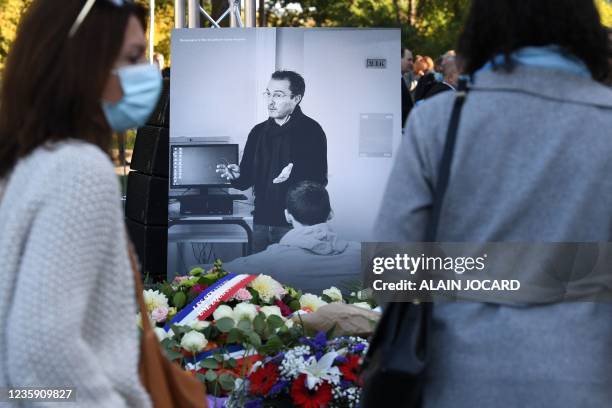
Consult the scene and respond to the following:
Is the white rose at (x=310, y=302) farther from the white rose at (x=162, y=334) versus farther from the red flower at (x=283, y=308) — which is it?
the white rose at (x=162, y=334)

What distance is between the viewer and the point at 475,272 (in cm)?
248

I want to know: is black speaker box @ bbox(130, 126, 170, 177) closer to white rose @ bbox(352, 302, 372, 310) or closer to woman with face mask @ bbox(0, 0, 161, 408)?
white rose @ bbox(352, 302, 372, 310)

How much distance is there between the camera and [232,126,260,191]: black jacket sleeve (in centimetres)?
612

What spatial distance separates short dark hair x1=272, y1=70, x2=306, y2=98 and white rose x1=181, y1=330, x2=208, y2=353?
201 centimetres

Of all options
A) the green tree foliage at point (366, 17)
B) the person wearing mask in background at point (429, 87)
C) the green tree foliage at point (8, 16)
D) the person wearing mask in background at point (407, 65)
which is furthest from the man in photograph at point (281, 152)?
the green tree foliage at point (8, 16)

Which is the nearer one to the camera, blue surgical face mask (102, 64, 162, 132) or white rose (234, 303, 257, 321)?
blue surgical face mask (102, 64, 162, 132)

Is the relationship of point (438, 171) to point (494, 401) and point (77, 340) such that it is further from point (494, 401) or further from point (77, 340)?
point (77, 340)

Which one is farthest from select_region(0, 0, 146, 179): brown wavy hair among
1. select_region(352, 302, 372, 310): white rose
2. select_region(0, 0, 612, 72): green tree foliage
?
select_region(0, 0, 612, 72): green tree foliage

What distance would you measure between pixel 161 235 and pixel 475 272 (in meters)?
4.91

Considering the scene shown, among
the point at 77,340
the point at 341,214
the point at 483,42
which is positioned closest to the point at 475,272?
the point at 483,42

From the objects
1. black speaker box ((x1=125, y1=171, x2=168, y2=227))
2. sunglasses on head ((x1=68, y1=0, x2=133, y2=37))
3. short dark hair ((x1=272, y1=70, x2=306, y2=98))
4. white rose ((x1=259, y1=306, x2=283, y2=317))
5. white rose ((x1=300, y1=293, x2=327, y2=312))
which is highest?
sunglasses on head ((x1=68, y1=0, x2=133, y2=37))

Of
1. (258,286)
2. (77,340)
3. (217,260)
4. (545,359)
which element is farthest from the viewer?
(217,260)

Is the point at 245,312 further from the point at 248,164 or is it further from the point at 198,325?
the point at 248,164

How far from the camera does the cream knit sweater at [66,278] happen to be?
1969 mm
